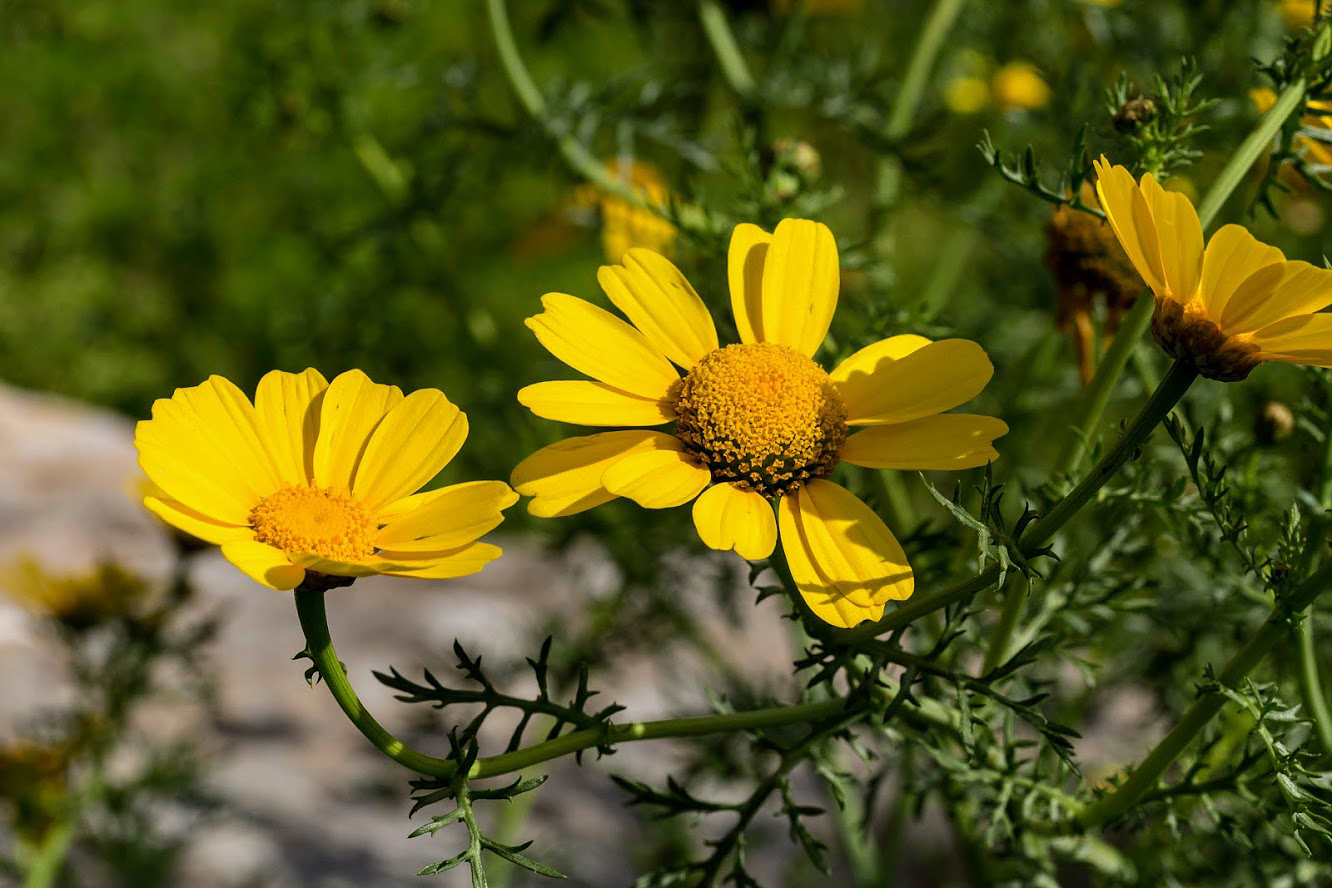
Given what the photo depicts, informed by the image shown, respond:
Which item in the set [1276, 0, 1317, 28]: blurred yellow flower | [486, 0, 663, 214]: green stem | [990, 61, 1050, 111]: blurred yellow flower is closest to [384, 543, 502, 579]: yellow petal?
[486, 0, 663, 214]: green stem

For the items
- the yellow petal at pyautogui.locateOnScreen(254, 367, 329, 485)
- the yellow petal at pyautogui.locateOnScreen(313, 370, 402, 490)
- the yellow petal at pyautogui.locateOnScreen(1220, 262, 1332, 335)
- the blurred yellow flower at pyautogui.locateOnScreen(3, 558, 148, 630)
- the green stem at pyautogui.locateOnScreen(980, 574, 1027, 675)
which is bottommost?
the yellow petal at pyautogui.locateOnScreen(1220, 262, 1332, 335)

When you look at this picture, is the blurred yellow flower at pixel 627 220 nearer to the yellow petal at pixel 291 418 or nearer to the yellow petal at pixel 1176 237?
the yellow petal at pixel 291 418

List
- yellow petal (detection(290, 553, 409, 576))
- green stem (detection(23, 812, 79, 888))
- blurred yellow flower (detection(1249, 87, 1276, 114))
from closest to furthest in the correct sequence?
yellow petal (detection(290, 553, 409, 576)) → blurred yellow flower (detection(1249, 87, 1276, 114)) → green stem (detection(23, 812, 79, 888))

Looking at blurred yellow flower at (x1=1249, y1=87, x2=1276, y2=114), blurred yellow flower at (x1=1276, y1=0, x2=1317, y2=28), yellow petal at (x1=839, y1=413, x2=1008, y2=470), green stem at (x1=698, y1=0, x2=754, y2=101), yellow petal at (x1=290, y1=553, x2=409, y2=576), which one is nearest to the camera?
yellow petal at (x1=290, y1=553, x2=409, y2=576)

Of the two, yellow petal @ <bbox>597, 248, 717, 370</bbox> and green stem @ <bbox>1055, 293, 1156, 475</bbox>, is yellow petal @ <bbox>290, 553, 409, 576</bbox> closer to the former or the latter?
yellow petal @ <bbox>597, 248, 717, 370</bbox>

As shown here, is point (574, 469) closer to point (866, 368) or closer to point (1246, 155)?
point (866, 368)

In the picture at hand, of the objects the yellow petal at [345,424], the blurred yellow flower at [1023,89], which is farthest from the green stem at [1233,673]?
the blurred yellow flower at [1023,89]

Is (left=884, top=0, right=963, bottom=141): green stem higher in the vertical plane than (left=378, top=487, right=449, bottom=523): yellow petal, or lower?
higher

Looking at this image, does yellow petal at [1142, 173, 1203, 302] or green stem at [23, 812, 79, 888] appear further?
green stem at [23, 812, 79, 888]
